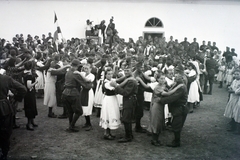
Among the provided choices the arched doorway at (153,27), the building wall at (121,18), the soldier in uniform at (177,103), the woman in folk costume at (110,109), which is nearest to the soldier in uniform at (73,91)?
the woman in folk costume at (110,109)

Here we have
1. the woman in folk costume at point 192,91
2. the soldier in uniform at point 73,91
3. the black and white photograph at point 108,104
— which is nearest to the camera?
the black and white photograph at point 108,104

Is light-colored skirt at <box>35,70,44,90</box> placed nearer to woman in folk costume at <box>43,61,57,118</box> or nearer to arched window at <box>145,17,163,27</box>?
woman in folk costume at <box>43,61,57,118</box>

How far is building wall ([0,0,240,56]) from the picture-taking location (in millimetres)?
10227

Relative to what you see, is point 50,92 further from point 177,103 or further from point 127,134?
point 177,103

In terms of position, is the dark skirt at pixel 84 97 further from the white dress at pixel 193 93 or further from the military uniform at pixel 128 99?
the white dress at pixel 193 93

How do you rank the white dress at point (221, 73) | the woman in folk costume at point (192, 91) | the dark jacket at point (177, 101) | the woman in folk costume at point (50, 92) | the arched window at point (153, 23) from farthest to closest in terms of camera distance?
the arched window at point (153, 23), the white dress at point (221, 73), the woman in folk costume at point (192, 91), the woman in folk costume at point (50, 92), the dark jacket at point (177, 101)

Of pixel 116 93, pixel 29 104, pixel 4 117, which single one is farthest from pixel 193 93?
pixel 4 117

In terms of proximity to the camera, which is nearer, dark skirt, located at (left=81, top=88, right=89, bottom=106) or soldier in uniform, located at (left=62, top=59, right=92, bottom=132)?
soldier in uniform, located at (left=62, top=59, right=92, bottom=132)

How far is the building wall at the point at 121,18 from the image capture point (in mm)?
10227

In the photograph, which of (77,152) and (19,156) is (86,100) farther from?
(19,156)

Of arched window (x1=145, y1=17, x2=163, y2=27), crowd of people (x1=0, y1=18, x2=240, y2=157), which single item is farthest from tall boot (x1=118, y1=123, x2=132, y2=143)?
arched window (x1=145, y1=17, x2=163, y2=27)

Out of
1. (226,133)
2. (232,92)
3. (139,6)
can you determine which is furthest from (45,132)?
(139,6)

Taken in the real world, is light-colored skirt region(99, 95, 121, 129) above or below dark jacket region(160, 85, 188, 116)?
below

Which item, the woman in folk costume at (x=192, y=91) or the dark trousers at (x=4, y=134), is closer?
the dark trousers at (x=4, y=134)
